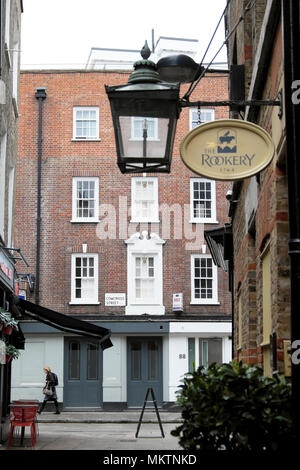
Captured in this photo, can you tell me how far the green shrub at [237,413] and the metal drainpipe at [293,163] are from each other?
35 cm

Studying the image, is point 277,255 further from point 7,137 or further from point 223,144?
point 7,137

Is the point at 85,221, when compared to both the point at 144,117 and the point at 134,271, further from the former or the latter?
the point at 144,117

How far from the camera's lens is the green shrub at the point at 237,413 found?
13.5 feet

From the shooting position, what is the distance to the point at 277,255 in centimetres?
640

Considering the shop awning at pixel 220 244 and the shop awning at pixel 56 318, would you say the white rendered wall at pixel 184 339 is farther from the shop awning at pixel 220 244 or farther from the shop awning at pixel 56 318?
the shop awning at pixel 220 244

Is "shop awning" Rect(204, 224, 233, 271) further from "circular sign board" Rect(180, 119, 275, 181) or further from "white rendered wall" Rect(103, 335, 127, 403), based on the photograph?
"white rendered wall" Rect(103, 335, 127, 403)

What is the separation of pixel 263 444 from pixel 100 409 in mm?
26244

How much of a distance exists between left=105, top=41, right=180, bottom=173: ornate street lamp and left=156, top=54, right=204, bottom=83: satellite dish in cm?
60

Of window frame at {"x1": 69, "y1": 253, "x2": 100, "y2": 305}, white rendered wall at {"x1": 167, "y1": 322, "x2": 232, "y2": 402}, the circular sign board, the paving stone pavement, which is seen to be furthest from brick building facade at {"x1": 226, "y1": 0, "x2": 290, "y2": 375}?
window frame at {"x1": 69, "y1": 253, "x2": 100, "y2": 305}

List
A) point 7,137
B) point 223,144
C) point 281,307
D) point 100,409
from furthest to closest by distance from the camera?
point 100,409 < point 7,137 < point 281,307 < point 223,144

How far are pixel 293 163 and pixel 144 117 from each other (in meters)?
2.40

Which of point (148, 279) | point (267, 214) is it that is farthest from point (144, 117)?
point (148, 279)

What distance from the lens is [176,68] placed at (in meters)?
7.32
